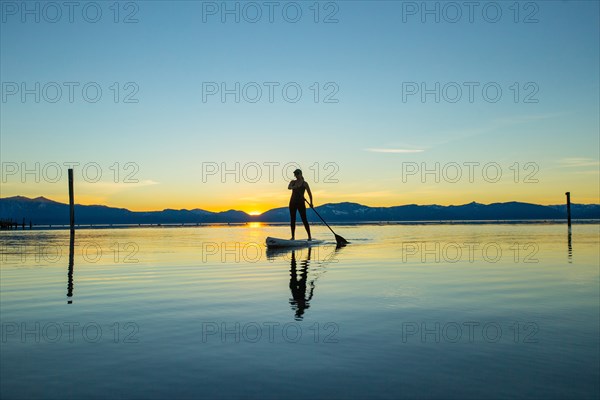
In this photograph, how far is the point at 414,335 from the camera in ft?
19.0

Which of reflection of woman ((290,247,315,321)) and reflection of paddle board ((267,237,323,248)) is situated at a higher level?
reflection of paddle board ((267,237,323,248))

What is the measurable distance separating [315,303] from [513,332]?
9.79 feet

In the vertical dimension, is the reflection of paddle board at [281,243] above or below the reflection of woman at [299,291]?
above

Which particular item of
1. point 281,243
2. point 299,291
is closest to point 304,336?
point 299,291

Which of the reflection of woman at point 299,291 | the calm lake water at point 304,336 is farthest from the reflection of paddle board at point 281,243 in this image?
the calm lake water at point 304,336

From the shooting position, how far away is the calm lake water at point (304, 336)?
4086 mm

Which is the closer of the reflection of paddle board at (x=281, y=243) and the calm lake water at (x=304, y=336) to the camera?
the calm lake water at (x=304, y=336)

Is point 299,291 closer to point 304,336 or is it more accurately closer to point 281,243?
point 304,336

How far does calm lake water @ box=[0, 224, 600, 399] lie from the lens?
4.09 metres

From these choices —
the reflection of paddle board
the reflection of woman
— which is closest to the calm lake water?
the reflection of woman

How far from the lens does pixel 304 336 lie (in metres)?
5.75

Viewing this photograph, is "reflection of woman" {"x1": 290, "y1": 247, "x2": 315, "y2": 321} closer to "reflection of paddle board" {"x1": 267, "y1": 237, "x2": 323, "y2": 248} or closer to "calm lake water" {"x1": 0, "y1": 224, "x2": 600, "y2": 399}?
"calm lake water" {"x1": 0, "y1": 224, "x2": 600, "y2": 399}

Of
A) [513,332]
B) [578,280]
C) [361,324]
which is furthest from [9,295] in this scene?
[578,280]

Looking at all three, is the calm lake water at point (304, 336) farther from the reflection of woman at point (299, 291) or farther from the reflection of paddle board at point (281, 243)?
the reflection of paddle board at point (281, 243)
